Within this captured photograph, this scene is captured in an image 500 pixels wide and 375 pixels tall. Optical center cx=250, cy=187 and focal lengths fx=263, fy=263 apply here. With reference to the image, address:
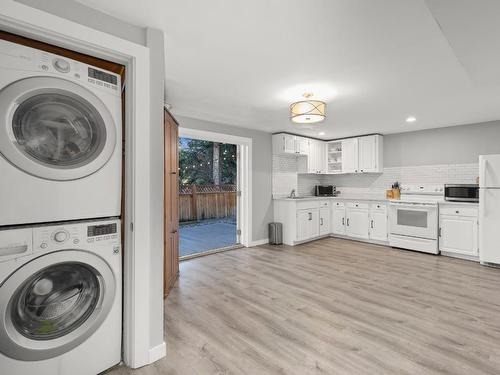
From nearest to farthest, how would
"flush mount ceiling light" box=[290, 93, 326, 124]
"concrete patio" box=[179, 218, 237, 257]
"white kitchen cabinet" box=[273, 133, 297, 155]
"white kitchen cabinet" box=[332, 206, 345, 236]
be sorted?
"flush mount ceiling light" box=[290, 93, 326, 124] → "concrete patio" box=[179, 218, 237, 257] → "white kitchen cabinet" box=[273, 133, 297, 155] → "white kitchen cabinet" box=[332, 206, 345, 236]

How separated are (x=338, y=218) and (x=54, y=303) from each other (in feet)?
18.3

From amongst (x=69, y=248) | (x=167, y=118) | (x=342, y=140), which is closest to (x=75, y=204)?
(x=69, y=248)

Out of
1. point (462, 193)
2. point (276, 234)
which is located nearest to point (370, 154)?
point (462, 193)

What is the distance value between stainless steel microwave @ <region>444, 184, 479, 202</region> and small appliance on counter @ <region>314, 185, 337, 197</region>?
2.40 m

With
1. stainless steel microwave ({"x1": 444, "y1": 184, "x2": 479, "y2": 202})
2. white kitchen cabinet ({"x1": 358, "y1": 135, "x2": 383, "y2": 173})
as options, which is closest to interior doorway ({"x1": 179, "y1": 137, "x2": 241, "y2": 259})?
white kitchen cabinet ({"x1": 358, "y1": 135, "x2": 383, "y2": 173})

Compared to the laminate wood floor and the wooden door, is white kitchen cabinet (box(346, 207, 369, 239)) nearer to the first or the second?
the laminate wood floor

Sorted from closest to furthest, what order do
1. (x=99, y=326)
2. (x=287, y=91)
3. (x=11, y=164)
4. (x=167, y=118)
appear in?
(x=11, y=164), (x=99, y=326), (x=167, y=118), (x=287, y=91)

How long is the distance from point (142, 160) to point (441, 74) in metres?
3.02

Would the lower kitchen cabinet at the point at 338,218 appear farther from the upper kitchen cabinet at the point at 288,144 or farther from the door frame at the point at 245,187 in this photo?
the door frame at the point at 245,187

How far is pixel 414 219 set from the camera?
4.89m

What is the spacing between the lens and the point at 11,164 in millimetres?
1405

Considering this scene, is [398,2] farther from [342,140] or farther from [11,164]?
[342,140]

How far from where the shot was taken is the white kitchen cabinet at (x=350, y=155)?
6113mm

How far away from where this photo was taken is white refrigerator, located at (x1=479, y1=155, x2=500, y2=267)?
3943mm
